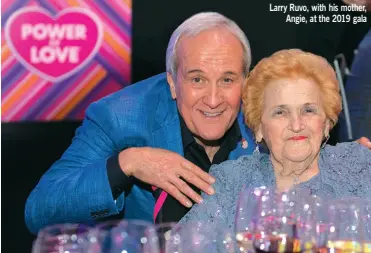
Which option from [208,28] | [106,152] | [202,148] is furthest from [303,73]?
[106,152]

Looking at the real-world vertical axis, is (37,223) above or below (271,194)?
below

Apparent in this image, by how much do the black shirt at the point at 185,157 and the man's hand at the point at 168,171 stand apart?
0.04 metres

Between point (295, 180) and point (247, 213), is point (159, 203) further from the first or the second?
point (247, 213)

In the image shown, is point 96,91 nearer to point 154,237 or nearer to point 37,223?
point 37,223

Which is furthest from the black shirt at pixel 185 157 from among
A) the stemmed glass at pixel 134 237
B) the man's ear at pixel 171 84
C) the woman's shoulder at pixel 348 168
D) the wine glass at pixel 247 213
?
the stemmed glass at pixel 134 237

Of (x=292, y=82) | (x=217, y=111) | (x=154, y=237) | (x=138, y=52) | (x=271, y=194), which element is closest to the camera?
(x=154, y=237)

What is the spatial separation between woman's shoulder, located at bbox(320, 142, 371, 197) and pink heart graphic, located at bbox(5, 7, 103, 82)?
5.59ft

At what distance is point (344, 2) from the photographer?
4.23 meters

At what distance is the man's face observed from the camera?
9.77ft

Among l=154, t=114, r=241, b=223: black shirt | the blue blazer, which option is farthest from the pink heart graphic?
l=154, t=114, r=241, b=223: black shirt

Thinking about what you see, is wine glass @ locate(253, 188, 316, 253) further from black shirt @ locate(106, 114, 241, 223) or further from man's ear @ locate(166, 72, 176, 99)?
man's ear @ locate(166, 72, 176, 99)

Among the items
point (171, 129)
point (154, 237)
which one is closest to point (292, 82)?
point (171, 129)

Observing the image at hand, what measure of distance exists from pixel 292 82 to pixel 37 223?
1167 mm

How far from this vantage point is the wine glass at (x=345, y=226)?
201 centimetres
